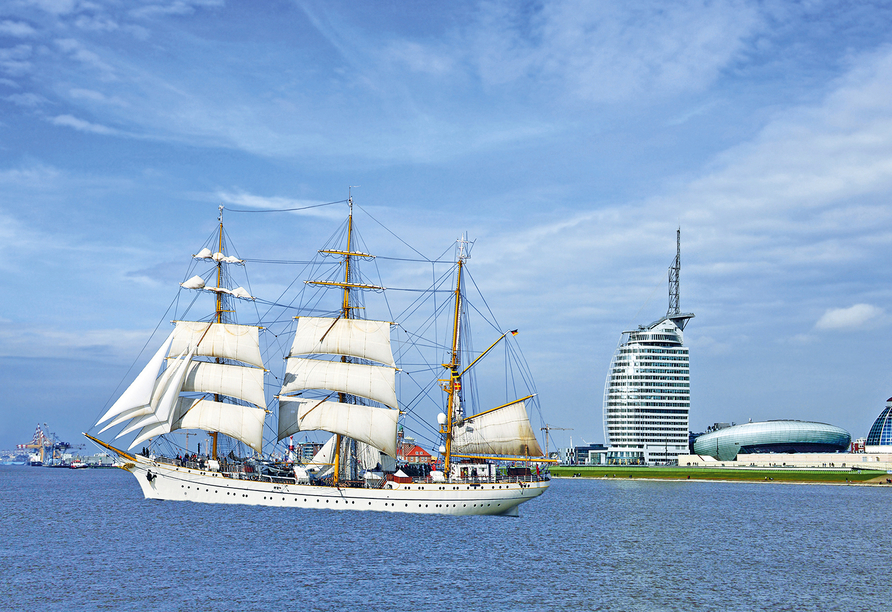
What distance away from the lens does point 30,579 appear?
4534cm

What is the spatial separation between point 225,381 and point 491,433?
104 ft

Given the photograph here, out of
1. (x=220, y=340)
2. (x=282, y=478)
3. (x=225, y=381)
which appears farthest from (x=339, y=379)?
(x=220, y=340)

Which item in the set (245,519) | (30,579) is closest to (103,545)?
(30,579)

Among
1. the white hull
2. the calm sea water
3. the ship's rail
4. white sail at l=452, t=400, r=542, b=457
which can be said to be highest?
white sail at l=452, t=400, r=542, b=457

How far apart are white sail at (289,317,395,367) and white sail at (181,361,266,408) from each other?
276 inches

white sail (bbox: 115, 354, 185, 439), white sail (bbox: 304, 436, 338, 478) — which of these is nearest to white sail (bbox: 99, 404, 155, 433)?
white sail (bbox: 115, 354, 185, 439)

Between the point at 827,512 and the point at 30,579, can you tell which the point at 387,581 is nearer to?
the point at 30,579

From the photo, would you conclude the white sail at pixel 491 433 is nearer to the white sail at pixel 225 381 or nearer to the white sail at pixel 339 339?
the white sail at pixel 339 339

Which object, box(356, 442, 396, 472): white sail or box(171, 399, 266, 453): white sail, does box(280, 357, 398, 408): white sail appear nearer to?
box(171, 399, 266, 453): white sail

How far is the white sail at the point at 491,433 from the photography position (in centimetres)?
8888

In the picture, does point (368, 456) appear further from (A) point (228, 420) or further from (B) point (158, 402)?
(B) point (158, 402)

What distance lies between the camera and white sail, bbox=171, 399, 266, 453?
93.5 m

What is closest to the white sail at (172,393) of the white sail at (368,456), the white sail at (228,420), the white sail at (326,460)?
the white sail at (228,420)

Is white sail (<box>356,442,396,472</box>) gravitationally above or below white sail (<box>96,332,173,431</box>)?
below
